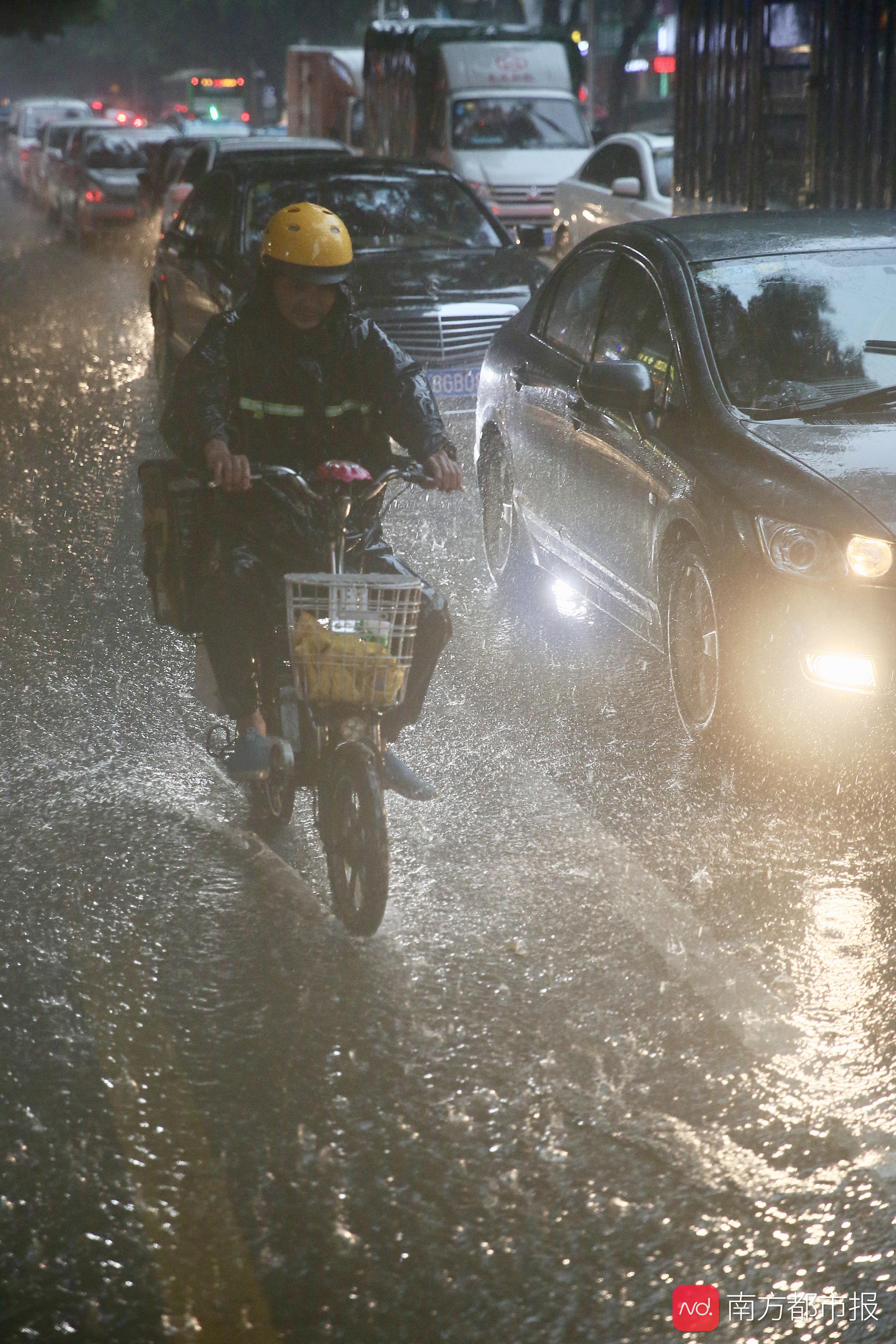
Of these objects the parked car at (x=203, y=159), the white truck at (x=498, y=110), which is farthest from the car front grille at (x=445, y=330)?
the white truck at (x=498, y=110)

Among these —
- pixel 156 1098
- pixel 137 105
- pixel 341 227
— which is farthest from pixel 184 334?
pixel 137 105

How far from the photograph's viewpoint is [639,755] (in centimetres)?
621

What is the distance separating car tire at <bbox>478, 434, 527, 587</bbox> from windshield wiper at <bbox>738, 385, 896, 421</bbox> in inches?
78.1

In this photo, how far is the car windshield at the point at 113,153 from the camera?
30.6 m

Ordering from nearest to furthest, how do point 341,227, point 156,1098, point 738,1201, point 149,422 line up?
point 738,1201 < point 156,1098 < point 341,227 < point 149,422

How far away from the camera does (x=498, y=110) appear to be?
25516mm

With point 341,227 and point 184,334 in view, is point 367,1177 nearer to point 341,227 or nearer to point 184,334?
point 341,227

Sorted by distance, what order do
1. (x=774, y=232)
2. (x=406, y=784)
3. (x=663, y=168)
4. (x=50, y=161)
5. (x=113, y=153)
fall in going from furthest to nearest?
(x=50, y=161), (x=113, y=153), (x=663, y=168), (x=774, y=232), (x=406, y=784)

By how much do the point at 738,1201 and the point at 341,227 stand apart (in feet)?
9.57

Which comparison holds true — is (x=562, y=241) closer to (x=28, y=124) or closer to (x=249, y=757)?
(x=249, y=757)

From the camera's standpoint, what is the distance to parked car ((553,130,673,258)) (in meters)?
17.7

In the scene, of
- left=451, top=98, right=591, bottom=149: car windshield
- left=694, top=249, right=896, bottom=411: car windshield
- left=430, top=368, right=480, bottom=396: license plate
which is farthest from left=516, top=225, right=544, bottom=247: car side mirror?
left=451, top=98, right=591, bottom=149: car windshield

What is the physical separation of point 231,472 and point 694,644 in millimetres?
2086

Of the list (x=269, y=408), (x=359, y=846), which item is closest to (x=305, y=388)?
(x=269, y=408)
